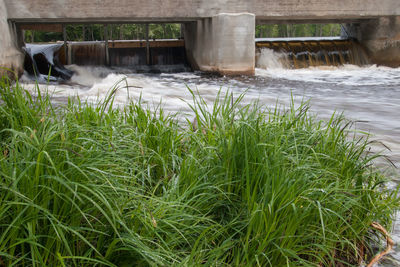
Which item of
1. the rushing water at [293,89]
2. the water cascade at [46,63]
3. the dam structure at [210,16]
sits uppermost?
the dam structure at [210,16]

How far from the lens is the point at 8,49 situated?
431 inches

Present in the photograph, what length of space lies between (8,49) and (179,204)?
34.0ft

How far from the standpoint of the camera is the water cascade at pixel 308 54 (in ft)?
48.3

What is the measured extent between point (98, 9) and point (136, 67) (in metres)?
3.88

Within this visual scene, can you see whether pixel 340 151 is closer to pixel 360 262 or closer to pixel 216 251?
pixel 360 262

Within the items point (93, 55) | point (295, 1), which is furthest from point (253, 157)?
point (93, 55)

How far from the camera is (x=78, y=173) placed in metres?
1.87

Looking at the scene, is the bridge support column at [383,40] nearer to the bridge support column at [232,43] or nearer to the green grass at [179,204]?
the bridge support column at [232,43]

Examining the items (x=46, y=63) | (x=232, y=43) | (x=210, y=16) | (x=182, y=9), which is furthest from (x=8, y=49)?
(x=232, y=43)

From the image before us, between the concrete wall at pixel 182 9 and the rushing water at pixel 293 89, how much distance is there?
67.2 inches

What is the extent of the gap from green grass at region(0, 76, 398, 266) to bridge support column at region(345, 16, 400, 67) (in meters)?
12.8

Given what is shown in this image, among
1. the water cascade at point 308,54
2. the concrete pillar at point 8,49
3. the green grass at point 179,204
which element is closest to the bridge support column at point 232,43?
the water cascade at point 308,54

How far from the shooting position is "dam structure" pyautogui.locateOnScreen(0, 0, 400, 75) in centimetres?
1101

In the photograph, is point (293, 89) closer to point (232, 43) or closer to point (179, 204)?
point (232, 43)
